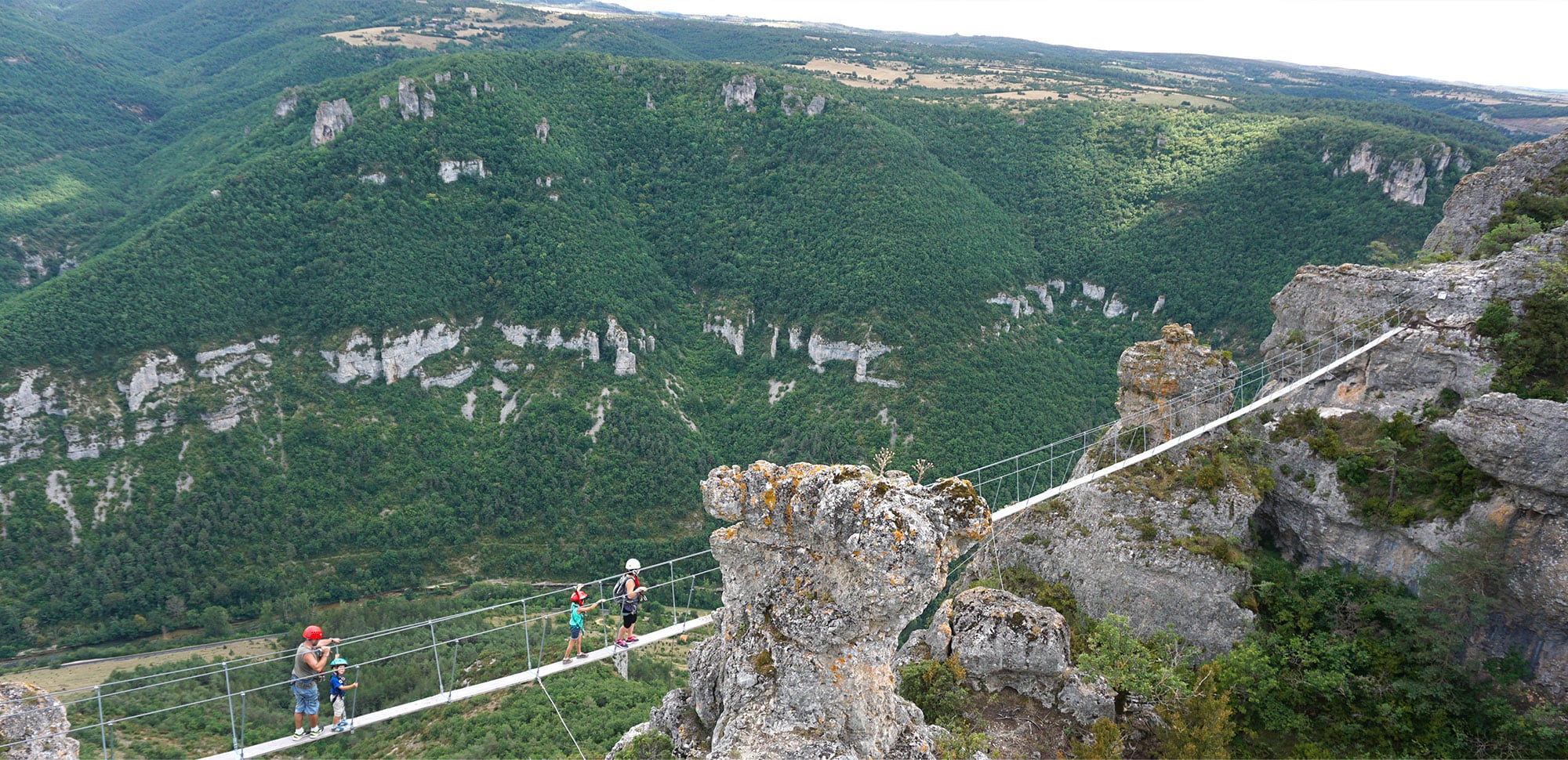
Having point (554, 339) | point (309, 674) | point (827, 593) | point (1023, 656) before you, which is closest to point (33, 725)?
point (309, 674)

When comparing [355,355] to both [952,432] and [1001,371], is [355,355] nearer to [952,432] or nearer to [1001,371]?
[952,432]

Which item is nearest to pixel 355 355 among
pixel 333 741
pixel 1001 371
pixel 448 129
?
pixel 448 129

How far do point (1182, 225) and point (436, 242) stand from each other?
9444 cm

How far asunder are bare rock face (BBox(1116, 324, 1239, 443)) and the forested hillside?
44.2m

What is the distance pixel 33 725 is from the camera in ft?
38.9

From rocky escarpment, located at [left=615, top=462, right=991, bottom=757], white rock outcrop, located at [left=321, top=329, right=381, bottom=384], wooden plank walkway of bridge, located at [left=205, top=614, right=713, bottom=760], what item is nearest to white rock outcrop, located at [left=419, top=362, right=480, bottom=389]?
white rock outcrop, located at [left=321, top=329, right=381, bottom=384]

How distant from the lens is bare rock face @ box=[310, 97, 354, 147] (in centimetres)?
8875

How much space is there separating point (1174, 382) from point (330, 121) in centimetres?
10033

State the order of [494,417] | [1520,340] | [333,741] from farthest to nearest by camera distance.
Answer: [494,417]
[333,741]
[1520,340]

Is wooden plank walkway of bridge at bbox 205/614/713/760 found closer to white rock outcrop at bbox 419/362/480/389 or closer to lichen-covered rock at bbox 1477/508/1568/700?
lichen-covered rock at bbox 1477/508/1568/700

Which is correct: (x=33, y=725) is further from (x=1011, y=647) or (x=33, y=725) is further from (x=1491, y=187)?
(x=1491, y=187)

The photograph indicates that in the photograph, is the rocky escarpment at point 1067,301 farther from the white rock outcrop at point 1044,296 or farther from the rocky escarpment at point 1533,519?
the rocky escarpment at point 1533,519

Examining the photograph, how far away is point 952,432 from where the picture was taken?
233 feet

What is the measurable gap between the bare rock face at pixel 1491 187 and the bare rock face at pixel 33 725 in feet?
129
